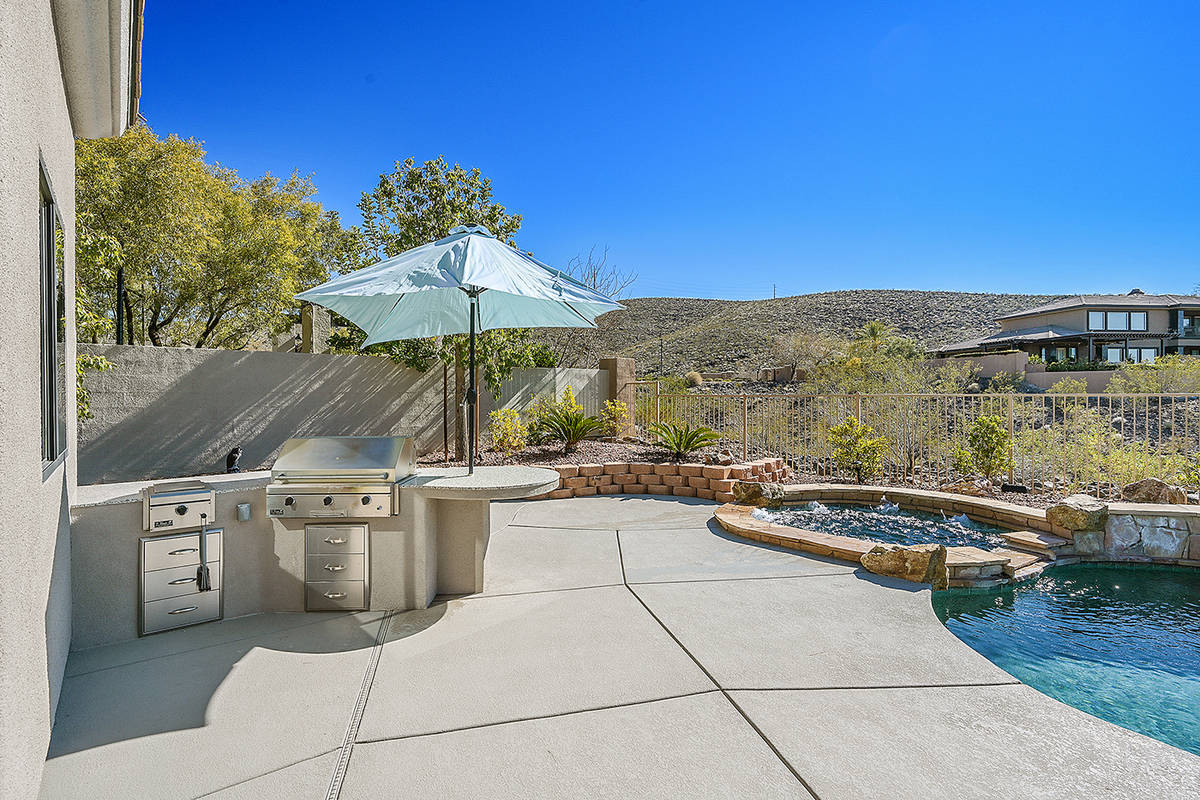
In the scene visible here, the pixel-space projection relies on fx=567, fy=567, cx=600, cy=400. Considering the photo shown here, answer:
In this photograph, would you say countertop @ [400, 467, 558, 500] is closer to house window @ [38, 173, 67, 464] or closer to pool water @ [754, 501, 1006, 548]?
house window @ [38, 173, 67, 464]

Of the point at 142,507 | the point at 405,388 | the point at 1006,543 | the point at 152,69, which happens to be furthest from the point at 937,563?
the point at 152,69

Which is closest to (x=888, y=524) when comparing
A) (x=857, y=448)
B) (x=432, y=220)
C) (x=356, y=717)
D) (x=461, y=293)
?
(x=857, y=448)

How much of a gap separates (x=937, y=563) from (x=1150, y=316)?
3825 cm

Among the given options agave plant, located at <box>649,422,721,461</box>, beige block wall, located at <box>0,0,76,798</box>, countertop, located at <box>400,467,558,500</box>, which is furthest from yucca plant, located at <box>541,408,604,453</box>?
beige block wall, located at <box>0,0,76,798</box>

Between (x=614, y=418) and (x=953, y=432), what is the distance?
5007 mm

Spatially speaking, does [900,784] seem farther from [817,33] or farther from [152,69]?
[152,69]

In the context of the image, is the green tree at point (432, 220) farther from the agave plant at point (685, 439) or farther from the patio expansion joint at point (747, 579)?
the patio expansion joint at point (747, 579)

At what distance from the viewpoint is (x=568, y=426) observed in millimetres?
8250

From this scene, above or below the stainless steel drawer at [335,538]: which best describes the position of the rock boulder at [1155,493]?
below

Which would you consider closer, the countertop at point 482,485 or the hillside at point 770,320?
the countertop at point 482,485

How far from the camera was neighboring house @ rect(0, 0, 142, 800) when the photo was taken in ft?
4.76

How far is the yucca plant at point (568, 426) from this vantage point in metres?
8.25

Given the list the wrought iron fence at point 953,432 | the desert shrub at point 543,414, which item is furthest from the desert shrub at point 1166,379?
the desert shrub at point 543,414

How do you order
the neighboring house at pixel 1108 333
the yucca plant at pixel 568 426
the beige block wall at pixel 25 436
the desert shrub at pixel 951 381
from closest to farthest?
the beige block wall at pixel 25 436 → the yucca plant at pixel 568 426 → the desert shrub at pixel 951 381 → the neighboring house at pixel 1108 333
